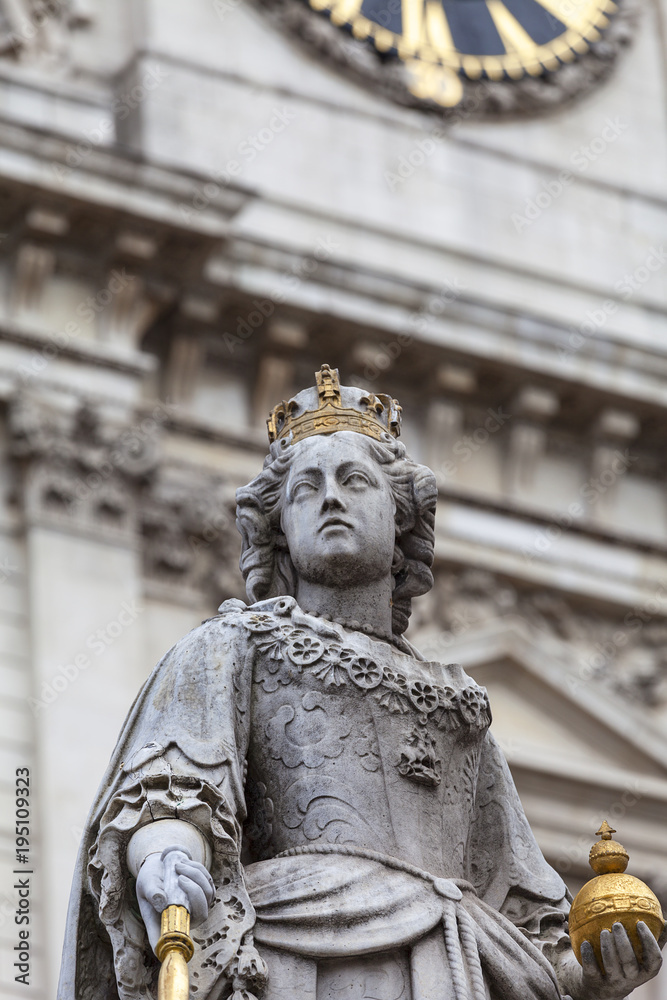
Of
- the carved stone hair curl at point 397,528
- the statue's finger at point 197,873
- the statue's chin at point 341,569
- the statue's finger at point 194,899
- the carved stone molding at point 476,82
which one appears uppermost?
the carved stone molding at point 476,82

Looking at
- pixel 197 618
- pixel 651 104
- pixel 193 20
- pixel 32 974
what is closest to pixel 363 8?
pixel 193 20

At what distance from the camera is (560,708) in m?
17.3

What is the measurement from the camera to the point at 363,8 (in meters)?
19.1

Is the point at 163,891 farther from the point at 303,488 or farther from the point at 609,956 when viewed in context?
the point at 303,488

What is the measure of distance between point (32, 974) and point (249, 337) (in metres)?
5.08

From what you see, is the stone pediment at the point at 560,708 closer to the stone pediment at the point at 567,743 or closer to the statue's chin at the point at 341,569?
the stone pediment at the point at 567,743

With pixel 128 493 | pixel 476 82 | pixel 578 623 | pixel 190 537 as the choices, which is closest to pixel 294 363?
pixel 190 537

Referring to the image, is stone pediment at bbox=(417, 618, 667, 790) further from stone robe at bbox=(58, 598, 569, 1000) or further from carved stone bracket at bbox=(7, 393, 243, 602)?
stone robe at bbox=(58, 598, 569, 1000)

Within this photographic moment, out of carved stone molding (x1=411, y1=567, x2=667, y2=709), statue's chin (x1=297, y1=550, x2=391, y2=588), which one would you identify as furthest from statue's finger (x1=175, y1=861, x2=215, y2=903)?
carved stone molding (x1=411, y1=567, x2=667, y2=709)

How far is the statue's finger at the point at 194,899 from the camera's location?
520cm

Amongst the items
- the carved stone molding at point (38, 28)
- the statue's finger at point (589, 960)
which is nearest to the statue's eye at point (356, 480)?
the statue's finger at point (589, 960)

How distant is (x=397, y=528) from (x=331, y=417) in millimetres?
321

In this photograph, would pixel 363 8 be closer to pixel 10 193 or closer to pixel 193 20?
pixel 193 20

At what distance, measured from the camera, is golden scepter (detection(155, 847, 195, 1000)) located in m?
5.06
